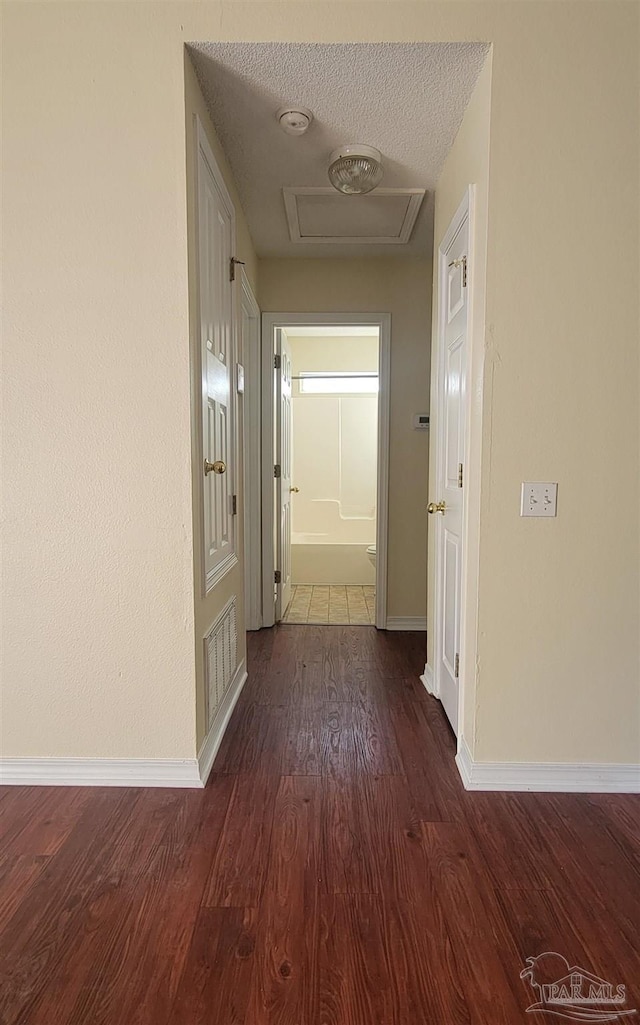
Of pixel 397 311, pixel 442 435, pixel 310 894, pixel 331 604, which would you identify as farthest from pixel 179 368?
pixel 331 604

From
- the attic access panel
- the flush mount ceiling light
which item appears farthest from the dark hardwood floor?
the attic access panel

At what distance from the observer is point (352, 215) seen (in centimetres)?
269

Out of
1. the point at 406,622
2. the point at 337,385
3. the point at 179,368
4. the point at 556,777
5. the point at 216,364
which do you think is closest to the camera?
the point at 179,368

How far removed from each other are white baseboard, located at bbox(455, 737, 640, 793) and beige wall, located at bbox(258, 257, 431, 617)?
1751 millimetres

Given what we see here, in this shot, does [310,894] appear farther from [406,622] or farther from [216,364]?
[406,622]

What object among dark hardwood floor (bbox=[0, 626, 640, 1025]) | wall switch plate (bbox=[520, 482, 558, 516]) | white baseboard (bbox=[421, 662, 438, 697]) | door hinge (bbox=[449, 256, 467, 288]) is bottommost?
dark hardwood floor (bbox=[0, 626, 640, 1025])

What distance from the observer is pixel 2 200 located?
162cm

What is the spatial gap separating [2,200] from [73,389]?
606 millimetres

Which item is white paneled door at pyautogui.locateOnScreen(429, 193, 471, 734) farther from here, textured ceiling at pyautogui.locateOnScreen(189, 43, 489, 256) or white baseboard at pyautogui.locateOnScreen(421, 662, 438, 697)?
textured ceiling at pyautogui.locateOnScreen(189, 43, 489, 256)

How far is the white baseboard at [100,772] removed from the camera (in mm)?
1746

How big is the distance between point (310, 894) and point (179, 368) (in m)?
1.50

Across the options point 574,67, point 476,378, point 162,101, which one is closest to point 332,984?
point 476,378

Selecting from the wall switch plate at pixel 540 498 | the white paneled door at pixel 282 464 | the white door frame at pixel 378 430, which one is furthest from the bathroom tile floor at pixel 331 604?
the wall switch plate at pixel 540 498

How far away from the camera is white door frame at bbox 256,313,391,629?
10.9 feet
